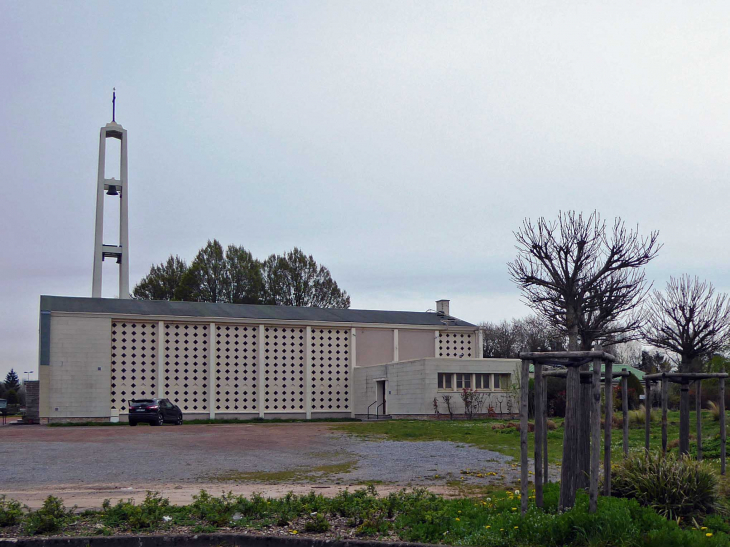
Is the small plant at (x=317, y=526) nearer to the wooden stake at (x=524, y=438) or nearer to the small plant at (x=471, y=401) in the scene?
the wooden stake at (x=524, y=438)

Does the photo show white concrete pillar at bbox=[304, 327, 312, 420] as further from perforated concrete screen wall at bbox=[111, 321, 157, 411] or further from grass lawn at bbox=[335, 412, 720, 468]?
grass lawn at bbox=[335, 412, 720, 468]

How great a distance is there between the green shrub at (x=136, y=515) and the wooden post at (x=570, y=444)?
12.8 ft

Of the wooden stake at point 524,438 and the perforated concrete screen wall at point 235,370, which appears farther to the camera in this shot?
the perforated concrete screen wall at point 235,370

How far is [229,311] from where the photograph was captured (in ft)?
129

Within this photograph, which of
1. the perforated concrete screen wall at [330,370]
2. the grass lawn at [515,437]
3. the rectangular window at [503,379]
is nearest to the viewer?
the grass lawn at [515,437]

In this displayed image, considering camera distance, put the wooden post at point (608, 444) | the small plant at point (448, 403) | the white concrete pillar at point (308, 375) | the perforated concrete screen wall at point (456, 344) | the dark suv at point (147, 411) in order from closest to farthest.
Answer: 1. the wooden post at point (608, 444)
2. the dark suv at point (147, 411)
3. the small plant at point (448, 403)
4. the white concrete pillar at point (308, 375)
5. the perforated concrete screen wall at point (456, 344)

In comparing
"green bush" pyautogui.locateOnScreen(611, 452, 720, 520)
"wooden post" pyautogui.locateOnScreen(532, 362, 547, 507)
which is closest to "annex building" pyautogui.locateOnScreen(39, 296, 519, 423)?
"wooden post" pyautogui.locateOnScreen(532, 362, 547, 507)

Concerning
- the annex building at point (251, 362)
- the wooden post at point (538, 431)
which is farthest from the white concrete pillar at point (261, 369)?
the wooden post at point (538, 431)

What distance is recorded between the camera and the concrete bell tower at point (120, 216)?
41.4 meters

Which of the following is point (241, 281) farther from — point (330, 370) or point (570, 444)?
point (570, 444)

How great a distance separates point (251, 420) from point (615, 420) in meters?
19.7

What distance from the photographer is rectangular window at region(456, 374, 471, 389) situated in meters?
35.3

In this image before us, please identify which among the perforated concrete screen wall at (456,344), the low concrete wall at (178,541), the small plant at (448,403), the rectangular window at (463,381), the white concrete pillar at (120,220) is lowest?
the small plant at (448,403)

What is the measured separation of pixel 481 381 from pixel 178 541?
3024cm
